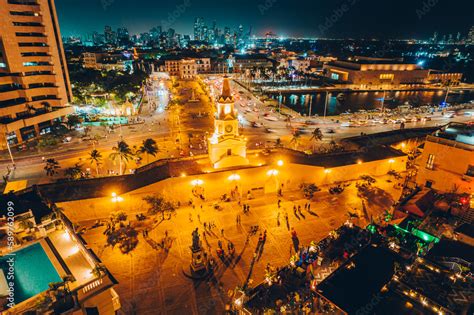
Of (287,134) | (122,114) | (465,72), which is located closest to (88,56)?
(122,114)

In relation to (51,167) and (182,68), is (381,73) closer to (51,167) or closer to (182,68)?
(182,68)

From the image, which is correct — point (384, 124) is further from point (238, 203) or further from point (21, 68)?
point (21, 68)

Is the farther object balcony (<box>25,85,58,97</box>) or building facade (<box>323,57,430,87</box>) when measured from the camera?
building facade (<box>323,57,430,87</box>)

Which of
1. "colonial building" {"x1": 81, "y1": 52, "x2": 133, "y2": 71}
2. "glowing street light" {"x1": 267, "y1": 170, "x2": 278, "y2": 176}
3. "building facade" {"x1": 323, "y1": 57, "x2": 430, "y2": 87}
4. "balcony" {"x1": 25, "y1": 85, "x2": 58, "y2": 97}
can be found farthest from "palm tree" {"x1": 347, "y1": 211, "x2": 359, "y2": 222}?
"colonial building" {"x1": 81, "y1": 52, "x2": 133, "y2": 71}

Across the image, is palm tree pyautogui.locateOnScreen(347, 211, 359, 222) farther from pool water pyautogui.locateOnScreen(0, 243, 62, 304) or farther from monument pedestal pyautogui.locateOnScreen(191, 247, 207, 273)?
pool water pyautogui.locateOnScreen(0, 243, 62, 304)

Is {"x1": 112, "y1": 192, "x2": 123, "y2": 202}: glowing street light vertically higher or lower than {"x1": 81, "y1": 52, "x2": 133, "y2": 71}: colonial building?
lower

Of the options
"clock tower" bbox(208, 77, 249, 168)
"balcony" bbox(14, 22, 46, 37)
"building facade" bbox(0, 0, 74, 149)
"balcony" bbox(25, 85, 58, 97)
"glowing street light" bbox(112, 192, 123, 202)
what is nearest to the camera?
"glowing street light" bbox(112, 192, 123, 202)

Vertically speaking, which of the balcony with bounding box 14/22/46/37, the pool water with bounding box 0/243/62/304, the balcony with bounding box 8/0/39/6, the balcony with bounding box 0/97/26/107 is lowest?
the balcony with bounding box 0/97/26/107
